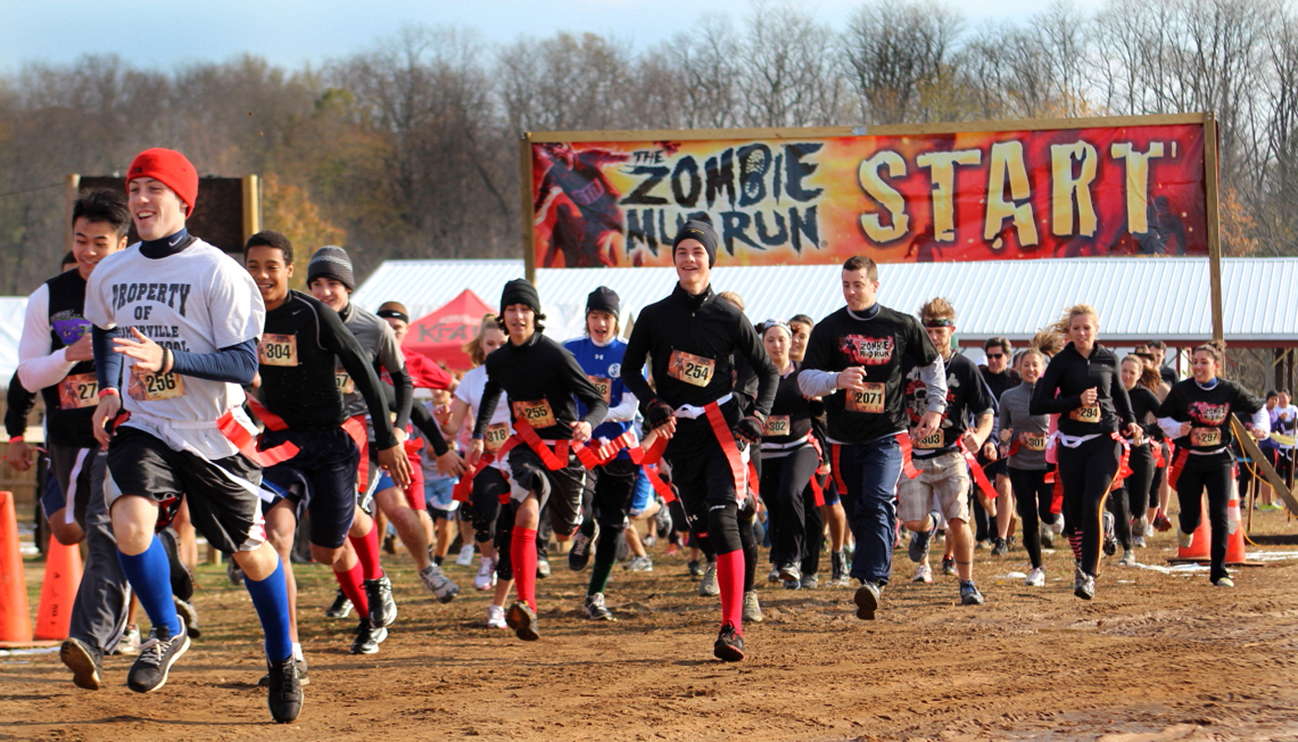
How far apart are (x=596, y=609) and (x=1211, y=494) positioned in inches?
198

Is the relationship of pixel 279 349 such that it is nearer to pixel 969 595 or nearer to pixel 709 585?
pixel 709 585

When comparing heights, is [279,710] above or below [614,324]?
below

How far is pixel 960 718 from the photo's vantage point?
16.2 ft

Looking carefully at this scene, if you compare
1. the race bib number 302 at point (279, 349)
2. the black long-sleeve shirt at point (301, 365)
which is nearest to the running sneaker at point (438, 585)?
the black long-sleeve shirt at point (301, 365)

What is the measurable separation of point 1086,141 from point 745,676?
842cm

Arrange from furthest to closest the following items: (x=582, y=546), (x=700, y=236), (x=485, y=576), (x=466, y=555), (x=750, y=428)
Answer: (x=466, y=555) < (x=485, y=576) < (x=582, y=546) < (x=700, y=236) < (x=750, y=428)

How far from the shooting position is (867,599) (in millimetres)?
7367

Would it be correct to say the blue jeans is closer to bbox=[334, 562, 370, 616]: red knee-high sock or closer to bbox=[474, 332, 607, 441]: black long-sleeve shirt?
bbox=[474, 332, 607, 441]: black long-sleeve shirt

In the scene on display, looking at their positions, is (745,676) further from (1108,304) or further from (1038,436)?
(1108,304)

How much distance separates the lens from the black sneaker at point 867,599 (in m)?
7.37

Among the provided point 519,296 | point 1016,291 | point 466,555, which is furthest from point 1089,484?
point 1016,291

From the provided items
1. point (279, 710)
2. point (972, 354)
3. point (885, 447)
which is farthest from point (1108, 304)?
Answer: point (279, 710)

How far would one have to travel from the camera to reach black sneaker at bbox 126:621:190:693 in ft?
15.9

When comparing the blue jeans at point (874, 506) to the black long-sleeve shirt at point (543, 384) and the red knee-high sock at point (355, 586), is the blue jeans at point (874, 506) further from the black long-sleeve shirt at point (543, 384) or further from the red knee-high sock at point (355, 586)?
the red knee-high sock at point (355, 586)
